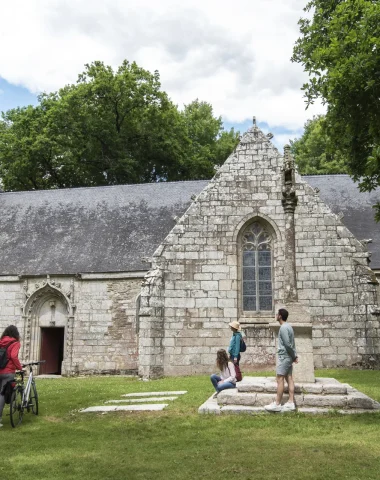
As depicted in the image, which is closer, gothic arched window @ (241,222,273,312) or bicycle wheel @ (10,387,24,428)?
bicycle wheel @ (10,387,24,428)

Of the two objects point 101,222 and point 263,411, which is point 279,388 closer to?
point 263,411

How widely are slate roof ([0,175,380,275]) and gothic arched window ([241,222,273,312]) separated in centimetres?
435

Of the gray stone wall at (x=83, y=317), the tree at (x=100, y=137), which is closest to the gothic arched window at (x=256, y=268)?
the gray stone wall at (x=83, y=317)

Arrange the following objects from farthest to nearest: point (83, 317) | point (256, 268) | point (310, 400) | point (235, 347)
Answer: point (83, 317) < point (256, 268) < point (235, 347) < point (310, 400)

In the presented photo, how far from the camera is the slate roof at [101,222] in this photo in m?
19.2

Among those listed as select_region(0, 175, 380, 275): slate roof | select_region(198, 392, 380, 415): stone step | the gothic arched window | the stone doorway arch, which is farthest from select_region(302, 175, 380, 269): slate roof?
the stone doorway arch

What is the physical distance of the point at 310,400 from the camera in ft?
25.7

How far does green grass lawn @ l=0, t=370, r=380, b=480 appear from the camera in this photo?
5082 millimetres

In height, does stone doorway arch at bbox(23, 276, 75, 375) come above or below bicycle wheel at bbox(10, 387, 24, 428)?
above

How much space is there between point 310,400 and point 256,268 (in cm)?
779

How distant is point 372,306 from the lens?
14.2 meters

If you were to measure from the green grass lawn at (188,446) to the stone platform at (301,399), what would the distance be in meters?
0.29

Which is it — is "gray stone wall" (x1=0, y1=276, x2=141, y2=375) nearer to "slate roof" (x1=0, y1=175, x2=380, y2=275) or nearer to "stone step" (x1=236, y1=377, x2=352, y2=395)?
"slate roof" (x1=0, y1=175, x2=380, y2=275)

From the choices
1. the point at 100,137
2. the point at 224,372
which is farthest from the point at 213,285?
the point at 100,137
